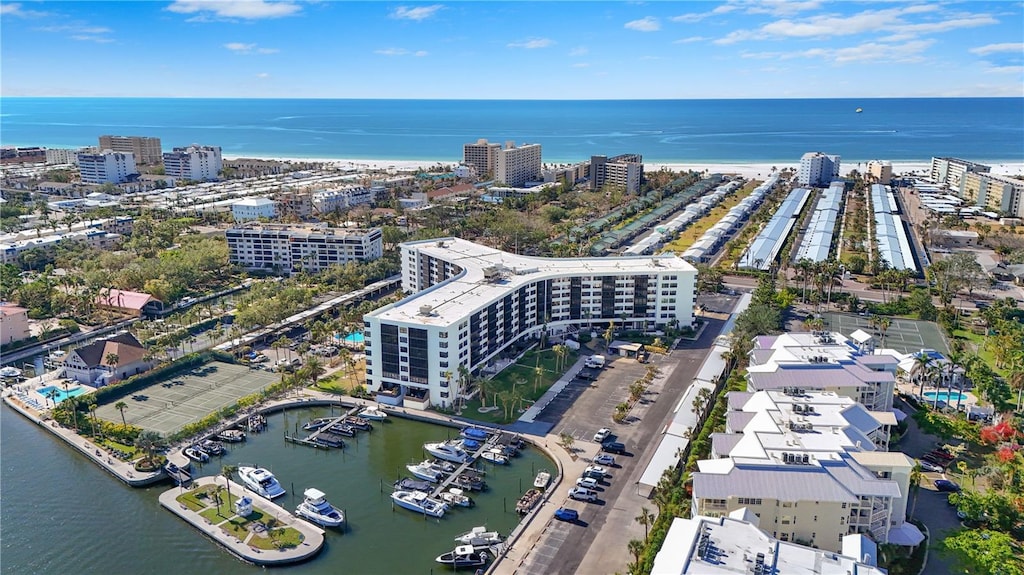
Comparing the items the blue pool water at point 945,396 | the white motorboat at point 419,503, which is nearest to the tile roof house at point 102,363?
the white motorboat at point 419,503

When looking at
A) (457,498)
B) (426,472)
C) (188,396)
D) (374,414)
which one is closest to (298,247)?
(188,396)

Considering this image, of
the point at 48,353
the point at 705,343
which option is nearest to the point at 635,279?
the point at 705,343

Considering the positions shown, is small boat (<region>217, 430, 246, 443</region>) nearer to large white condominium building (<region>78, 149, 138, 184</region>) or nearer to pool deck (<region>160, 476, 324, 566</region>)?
pool deck (<region>160, 476, 324, 566</region>)

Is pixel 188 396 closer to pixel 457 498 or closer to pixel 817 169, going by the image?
pixel 457 498

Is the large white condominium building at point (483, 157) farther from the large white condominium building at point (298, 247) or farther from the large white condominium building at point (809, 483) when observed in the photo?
the large white condominium building at point (809, 483)

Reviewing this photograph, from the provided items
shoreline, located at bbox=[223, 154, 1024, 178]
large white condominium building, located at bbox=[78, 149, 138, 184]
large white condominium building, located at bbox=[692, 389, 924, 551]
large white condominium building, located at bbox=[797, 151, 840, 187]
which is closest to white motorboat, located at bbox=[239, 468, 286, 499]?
large white condominium building, located at bbox=[692, 389, 924, 551]

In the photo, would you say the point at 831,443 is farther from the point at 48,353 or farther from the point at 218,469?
the point at 48,353

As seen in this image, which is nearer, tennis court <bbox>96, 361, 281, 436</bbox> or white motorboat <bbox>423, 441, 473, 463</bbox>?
white motorboat <bbox>423, 441, 473, 463</bbox>
